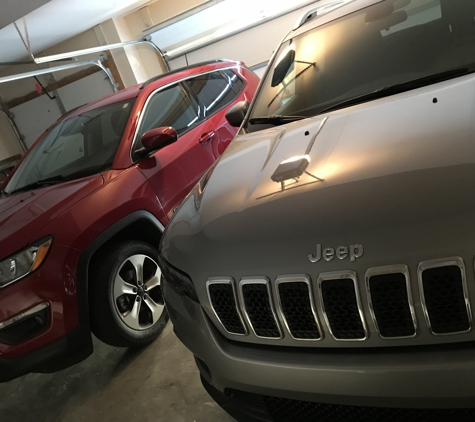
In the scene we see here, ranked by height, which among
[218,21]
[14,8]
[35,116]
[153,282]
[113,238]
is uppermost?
[14,8]

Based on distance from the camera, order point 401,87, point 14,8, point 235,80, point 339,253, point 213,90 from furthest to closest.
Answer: point 14,8
point 235,80
point 213,90
point 401,87
point 339,253

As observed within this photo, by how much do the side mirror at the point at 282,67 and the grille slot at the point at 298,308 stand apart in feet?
4.91

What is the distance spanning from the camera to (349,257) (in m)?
1.03

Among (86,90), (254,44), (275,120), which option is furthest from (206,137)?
(86,90)

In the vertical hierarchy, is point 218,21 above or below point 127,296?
above

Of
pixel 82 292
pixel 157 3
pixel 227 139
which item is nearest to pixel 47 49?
pixel 157 3

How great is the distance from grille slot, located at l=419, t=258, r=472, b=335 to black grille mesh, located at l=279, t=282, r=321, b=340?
11.7 inches

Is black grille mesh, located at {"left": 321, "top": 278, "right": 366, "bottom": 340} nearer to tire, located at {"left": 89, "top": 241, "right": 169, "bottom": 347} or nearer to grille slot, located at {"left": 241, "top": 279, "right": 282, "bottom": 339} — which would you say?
grille slot, located at {"left": 241, "top": 279, "right": 282, "bottom": 339}

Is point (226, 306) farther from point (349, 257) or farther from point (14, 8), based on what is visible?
point (14, 8)

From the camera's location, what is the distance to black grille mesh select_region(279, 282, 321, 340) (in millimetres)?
1123

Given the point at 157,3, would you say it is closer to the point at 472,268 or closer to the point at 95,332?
the point at 95,332

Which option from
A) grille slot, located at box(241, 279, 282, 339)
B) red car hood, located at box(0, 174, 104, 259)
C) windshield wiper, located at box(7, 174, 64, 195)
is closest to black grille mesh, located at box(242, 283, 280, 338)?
grille slot, located at box(241, 279, 282, 339)

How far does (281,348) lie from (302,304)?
0.20 meters

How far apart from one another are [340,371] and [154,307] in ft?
5.87
